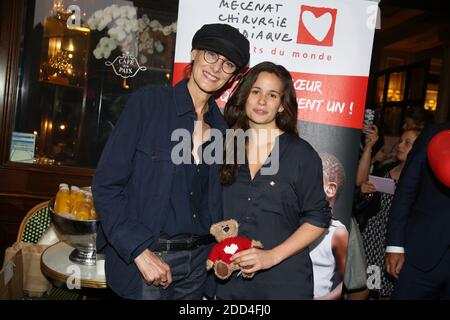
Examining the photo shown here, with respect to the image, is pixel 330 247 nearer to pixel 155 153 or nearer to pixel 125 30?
pixel 155 153

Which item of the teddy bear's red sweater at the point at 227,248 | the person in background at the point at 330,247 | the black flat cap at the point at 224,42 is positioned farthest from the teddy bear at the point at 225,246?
the person in background at the point at 330,247

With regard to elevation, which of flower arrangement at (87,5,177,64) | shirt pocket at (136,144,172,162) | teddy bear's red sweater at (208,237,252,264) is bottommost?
teddy bear's red sweater at (208,237,252,264)

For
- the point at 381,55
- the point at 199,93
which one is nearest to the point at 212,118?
the point at 199,93

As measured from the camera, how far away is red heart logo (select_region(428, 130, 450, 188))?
213cm

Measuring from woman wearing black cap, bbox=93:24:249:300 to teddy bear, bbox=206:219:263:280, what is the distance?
0.15ft

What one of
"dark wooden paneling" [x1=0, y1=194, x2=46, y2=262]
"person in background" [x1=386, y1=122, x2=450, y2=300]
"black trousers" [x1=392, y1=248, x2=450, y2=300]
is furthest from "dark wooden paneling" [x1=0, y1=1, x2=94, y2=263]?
"black trousers" [x1=392, y1=248, x2=450, y2=300]

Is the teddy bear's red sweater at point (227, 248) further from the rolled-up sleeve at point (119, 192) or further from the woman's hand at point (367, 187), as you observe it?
the woman's hand at point (367, 187)

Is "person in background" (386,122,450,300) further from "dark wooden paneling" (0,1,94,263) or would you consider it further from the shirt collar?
"dark wooden paneling" (0,1,94,263)

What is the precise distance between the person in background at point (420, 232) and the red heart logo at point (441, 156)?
248 millimetres

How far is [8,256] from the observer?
2.51m

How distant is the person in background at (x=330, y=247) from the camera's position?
99.3 inches

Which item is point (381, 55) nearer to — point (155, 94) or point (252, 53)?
point (252, 53)

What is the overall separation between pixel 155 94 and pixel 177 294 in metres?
0.78

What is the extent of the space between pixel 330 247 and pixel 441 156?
78cm
